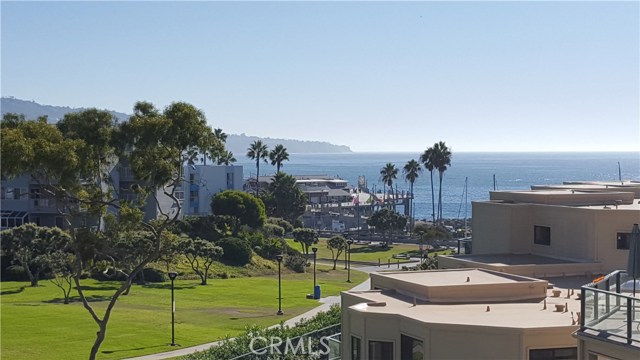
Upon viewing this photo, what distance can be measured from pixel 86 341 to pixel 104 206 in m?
7.81

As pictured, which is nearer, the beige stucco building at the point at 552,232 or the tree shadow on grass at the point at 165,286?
the beige stucco building at the point at 552,232

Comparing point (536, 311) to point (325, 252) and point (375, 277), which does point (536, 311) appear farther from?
point (325, 252)

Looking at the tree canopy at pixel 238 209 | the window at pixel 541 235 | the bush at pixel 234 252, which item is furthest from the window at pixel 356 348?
the tree canopy at pixel 238 209

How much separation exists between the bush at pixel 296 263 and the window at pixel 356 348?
193 ft

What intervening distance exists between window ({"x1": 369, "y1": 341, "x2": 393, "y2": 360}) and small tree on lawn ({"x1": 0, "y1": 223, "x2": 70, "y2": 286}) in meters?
44.1

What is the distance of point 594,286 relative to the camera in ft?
46.2

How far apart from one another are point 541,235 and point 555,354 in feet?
55.4

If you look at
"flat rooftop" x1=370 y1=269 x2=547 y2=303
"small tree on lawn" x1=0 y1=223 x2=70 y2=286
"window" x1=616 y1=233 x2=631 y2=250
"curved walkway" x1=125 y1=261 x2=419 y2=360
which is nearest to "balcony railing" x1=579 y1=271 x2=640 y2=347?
"flat rooftop" x1=370 y1=269 x2=547 y2=303

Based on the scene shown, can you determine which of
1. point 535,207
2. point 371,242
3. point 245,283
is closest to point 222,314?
point 245,283

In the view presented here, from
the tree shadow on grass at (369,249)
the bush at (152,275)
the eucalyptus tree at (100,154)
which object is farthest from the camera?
the tree shadow on grass at (369,249)

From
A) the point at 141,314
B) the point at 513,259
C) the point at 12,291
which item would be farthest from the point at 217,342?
the point at 12,291

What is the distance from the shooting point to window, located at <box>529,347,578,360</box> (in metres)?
15.7

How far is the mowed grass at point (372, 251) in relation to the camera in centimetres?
9088

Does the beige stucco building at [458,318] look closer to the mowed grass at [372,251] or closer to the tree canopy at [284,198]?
the mowed grass at [372,251]
